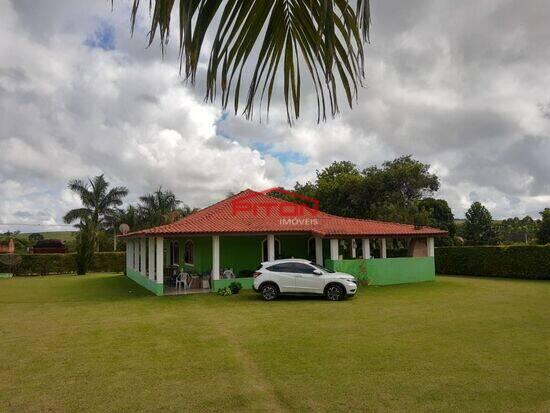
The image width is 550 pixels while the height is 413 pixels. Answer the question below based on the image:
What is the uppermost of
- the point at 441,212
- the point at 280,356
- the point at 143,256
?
the point at 441,212

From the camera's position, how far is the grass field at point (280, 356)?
609cm

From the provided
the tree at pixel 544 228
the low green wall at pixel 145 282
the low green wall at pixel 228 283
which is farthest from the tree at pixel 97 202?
the tree at pixel 544 228

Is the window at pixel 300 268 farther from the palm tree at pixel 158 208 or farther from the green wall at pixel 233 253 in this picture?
the palm tree at pixel 158 208

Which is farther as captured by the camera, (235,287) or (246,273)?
(246,273)

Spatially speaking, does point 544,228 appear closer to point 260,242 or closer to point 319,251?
point 319,251

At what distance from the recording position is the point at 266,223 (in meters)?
21.7

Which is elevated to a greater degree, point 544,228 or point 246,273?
point 544,228

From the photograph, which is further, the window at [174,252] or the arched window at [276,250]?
the window at [174,252]

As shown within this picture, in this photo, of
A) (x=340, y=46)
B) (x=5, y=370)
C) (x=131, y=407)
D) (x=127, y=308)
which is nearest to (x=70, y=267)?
(x=127, y=308)

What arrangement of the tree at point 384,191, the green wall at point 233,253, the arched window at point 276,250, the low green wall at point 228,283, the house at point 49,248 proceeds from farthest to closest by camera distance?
the house at point 49,248 < the tree at point 384,191 < the arched window at point 276,250 < the green wall at point 233,253 < the low green wall at point 228,283

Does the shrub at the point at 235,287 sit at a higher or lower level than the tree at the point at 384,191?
lower

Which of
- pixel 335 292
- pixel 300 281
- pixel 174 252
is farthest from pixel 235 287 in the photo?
pixel 174 252

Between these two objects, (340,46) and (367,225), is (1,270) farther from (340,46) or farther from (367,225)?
(340,46)

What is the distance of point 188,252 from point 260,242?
15.2 feet
